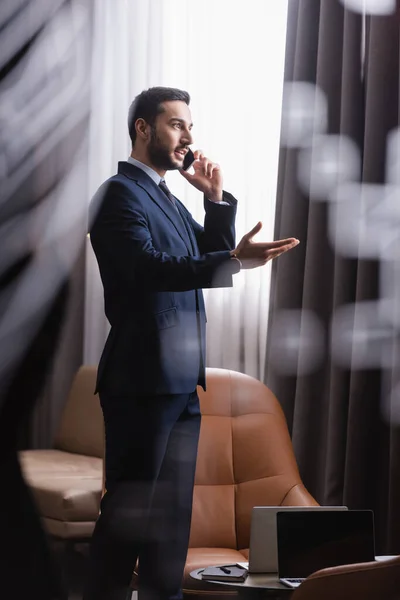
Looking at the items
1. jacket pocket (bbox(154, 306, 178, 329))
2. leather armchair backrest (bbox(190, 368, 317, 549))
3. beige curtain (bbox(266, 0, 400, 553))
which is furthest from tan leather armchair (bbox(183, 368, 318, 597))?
jacket pocket (bbox(154, 306, 178, 329))

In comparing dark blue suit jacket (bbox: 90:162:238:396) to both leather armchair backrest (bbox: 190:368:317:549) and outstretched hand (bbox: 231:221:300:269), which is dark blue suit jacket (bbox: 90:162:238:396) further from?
leather armchair backrest (bbox: 190:368:317:549)

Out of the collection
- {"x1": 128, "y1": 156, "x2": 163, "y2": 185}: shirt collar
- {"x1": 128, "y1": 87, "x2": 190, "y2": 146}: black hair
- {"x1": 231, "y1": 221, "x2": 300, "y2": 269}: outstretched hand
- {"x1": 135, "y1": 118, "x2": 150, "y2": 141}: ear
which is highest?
{"x1": 128, "y1": 87, "x2": 190, "y2": 146}: black hair

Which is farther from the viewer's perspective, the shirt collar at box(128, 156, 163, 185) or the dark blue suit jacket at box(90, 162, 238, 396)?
the shirt collar at box(128, 156, 163, 185)

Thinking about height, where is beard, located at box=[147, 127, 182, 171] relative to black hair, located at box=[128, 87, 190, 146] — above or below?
below

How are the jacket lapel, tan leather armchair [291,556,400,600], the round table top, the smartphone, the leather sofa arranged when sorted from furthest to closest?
the leather sofa
the smartphone
the jacket lapel
the round table top
tan leather armchair [291,556,400,600]

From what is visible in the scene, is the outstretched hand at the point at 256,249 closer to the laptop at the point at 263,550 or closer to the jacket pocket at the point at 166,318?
the jacket pocket at the point at 166,318

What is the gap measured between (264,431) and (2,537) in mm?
1962

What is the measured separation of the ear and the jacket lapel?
0.25 feet

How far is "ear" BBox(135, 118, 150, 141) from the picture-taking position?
6.36 feet

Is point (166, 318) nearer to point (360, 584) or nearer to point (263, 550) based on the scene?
point (263, 550)

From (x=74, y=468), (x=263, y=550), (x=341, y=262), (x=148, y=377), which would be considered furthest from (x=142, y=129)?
(x=74, y=468)

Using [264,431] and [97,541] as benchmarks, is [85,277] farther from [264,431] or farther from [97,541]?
[97,541]

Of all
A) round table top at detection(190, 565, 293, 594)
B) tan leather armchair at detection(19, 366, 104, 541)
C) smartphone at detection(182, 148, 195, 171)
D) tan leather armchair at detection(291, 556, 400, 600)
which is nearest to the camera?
tan leather armchair at detection(291, 556, 400, 600)

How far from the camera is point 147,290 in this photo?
69.7 inches
